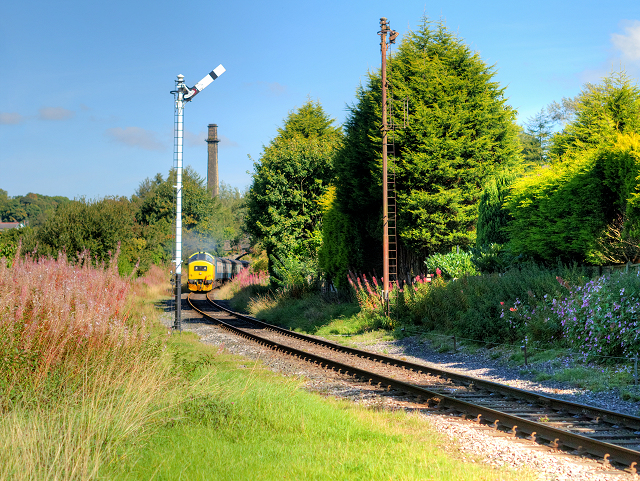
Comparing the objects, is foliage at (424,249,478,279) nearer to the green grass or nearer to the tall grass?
the green grass

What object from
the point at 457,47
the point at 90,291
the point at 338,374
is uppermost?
the point at 457,47

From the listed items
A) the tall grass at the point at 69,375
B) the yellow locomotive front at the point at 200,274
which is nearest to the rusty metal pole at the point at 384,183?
the tall grass at the point at 69,375

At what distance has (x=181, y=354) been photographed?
386 inches

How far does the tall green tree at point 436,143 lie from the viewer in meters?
20.8

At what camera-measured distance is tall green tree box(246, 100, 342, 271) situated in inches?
1199

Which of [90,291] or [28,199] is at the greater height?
[28,199]

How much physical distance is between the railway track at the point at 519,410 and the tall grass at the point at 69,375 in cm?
406

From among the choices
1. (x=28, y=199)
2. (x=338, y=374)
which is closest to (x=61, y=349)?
(x=338, y=374)

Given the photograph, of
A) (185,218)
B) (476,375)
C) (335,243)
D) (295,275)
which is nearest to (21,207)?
(185,218)

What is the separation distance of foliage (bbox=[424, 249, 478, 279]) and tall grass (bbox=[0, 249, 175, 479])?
450 inches

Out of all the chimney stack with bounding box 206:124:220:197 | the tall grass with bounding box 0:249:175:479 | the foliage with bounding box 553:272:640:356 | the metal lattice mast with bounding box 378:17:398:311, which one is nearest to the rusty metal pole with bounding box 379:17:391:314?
the metal lattice mast with bounding box 378:17:398:311

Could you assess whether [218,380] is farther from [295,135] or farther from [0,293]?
[295,135]

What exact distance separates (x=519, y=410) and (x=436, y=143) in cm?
1424

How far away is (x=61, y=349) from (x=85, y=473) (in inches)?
118
